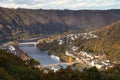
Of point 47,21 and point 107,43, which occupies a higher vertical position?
point 47,21

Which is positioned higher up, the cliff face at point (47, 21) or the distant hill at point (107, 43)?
the cliff face at point (47, 21)

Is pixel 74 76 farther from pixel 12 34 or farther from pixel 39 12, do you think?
pixel 39 12

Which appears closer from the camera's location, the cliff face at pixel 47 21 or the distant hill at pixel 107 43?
the distant hill at pixel 107 43

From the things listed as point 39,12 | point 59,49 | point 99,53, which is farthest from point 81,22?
point 99,53

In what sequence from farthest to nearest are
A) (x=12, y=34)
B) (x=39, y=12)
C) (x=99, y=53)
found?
(x=39, y=12) < (x=12, y=34) < (x=99, y=53)

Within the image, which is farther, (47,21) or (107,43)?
(47,21)
